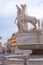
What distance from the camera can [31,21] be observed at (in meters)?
9.73

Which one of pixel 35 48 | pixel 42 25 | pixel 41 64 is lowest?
pixel 41 64

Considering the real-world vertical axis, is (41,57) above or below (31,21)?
below

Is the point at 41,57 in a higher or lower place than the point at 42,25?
lower

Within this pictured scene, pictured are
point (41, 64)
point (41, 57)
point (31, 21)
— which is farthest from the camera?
point (31, 21)

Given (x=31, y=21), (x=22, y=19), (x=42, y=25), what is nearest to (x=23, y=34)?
(x=42, y=25)

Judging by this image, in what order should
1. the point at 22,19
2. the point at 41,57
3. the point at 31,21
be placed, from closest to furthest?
the point at 41,57, the point at 31,21, the point at 22,19

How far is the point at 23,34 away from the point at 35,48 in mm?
637

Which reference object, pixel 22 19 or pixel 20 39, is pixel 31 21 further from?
pixel 20 39

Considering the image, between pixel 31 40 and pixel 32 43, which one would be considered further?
pixel 31 40

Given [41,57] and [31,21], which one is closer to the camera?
[41,57]

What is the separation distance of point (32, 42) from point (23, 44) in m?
0.27

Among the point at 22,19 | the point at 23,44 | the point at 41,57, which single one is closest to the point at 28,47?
the point at 23,44

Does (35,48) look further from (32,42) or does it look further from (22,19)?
(22,19)

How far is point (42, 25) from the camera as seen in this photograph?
8641 mm
